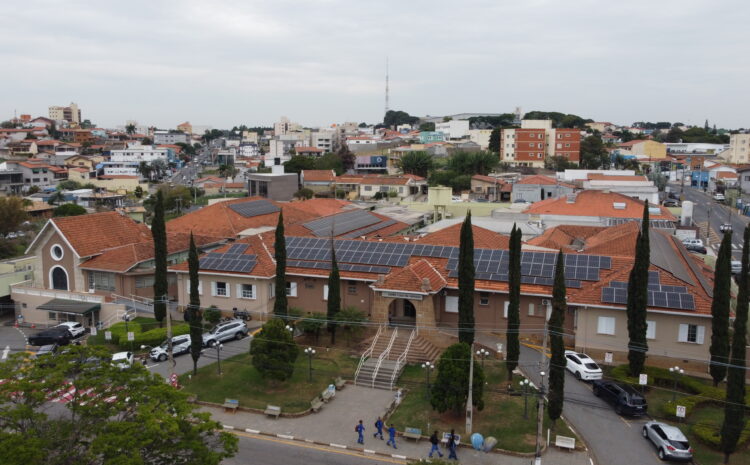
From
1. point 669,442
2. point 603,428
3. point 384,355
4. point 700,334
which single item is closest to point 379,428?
point 384,355

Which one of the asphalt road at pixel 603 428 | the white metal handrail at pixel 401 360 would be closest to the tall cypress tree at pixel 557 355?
the asphalt road at pixel 603 428

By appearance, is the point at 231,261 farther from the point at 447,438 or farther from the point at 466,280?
the point at 447,438

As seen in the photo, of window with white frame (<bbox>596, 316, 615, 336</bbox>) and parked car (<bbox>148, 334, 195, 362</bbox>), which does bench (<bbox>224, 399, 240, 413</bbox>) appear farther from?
window with white frame (<bbox>596, 316, 615, 336</bbox>)

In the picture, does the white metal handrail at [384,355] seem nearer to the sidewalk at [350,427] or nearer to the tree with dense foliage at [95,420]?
the sidewalk at [350,427]

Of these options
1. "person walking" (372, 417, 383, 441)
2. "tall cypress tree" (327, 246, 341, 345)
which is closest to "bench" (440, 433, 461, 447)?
"person walking" (372, 417, 383, 441)

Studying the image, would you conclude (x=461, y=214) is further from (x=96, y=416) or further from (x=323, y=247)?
(x=96, y=416)

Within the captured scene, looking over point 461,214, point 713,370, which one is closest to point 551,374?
point 713,370
